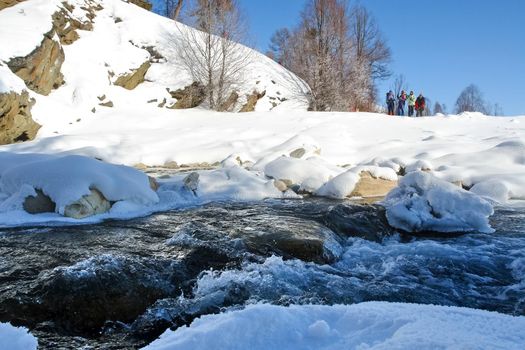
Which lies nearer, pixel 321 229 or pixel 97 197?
pixel 321 229

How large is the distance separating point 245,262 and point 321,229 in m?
1.55

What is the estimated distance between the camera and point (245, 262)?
3914mm

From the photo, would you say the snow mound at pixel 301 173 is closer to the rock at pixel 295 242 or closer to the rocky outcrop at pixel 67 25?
the rock at pixel 295 242

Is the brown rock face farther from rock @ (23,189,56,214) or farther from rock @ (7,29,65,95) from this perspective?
rock @ (23,189,56,214)

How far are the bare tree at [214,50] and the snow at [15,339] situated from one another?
1905 cm

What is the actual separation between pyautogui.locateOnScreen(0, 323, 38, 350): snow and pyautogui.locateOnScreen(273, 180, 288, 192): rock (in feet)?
21.0

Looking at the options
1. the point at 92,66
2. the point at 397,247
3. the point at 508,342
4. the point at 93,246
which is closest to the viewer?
the point at 508,342

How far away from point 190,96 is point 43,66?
702 cm

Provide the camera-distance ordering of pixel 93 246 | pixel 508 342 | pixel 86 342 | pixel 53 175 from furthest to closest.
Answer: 1. pixel 53 175
2. pixel 93 246
3. pixel 86 342
4. pixel 508 342

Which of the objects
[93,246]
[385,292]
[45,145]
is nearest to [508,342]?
[385,292]

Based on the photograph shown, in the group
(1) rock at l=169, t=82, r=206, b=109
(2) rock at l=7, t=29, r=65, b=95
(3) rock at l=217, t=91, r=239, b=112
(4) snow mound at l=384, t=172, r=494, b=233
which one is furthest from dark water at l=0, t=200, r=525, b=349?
(3) rock at l=217, t=91, r=239, b=112

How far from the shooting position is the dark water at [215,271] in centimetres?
287

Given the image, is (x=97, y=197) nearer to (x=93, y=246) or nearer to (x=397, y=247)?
(x=93, y=246)

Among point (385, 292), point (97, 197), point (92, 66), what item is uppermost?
point (92, 66)
